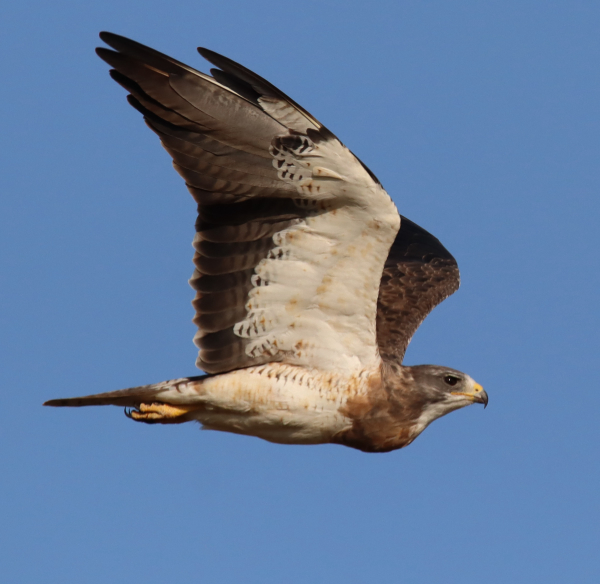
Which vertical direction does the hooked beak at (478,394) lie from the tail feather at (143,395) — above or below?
above

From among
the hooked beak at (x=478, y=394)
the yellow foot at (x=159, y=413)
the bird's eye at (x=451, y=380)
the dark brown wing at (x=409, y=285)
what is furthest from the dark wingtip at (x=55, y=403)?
the hooked beak at (x=478, y=394)

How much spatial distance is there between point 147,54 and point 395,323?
4.04 m

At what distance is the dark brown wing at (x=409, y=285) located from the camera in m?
10.2

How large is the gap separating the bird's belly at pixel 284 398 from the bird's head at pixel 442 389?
21.3 inches

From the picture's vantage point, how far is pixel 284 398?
8625 millimetres

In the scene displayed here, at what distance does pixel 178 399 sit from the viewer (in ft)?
28.9

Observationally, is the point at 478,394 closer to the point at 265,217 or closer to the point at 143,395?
the point at 265,217

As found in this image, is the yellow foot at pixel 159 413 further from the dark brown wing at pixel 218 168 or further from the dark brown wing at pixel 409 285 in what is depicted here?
the dark brown wing at pixel 409 285

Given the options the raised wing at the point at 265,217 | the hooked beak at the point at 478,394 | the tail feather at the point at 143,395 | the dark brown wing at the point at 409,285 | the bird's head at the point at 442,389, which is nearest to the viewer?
the raised wing at the point at 265,217

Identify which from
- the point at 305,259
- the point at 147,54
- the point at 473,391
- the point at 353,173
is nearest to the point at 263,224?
the point at 305,259

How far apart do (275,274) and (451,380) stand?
6.17ft

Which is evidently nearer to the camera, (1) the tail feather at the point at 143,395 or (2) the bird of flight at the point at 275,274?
(2) the bird of flight at the point at 275,274

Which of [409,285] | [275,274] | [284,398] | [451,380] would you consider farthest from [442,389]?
[409,285]

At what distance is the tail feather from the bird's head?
190 cm
